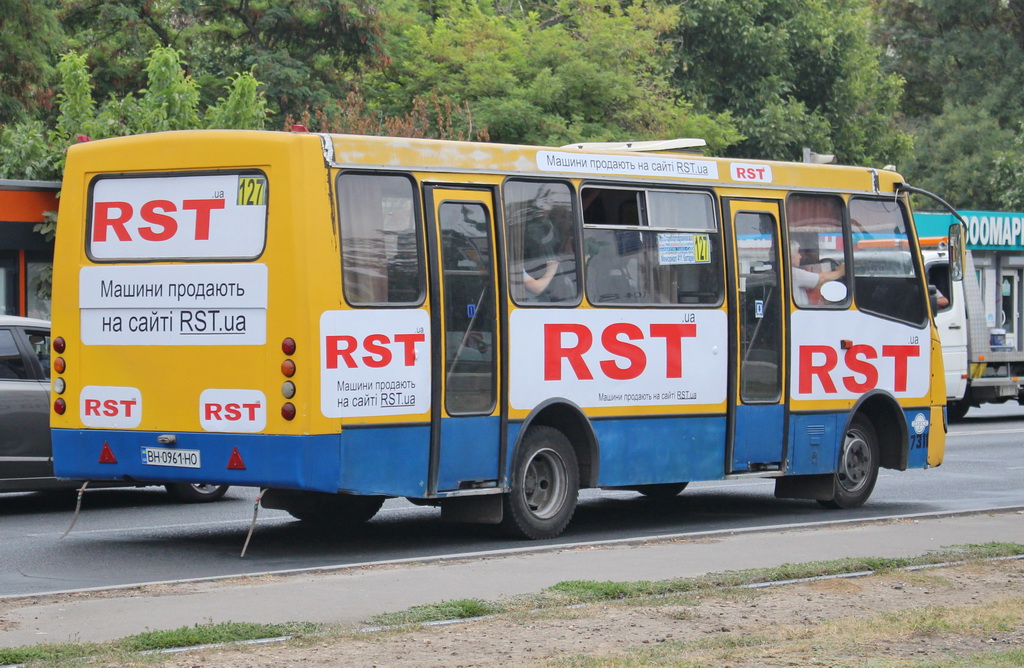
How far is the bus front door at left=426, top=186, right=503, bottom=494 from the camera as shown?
11.0 meters

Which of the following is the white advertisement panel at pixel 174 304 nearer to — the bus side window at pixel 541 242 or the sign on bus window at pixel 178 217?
Answer: the sign on bus window at pixel 178 217

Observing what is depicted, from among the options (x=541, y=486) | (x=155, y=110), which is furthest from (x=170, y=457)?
(x=155, y=110)

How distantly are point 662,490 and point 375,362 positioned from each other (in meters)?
5.11

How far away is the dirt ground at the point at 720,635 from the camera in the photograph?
23.3ft

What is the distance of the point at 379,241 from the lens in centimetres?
1073

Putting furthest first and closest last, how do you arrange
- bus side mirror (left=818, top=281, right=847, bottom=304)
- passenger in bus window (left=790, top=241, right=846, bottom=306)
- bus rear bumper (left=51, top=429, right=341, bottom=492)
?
bus side mirror (left=818, top=281, right=847, bottom=304)
passenger in bus window (left=790, top=241, right=846, bottom=306)
bus rear bumper (left=51, top=429, right=341, bottom=492)

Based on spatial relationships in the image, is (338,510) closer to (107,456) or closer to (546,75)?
(107,456)

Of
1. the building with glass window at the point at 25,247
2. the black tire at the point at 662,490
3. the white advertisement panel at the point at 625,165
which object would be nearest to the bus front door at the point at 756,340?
the white advertisement panel at the point at 625,165

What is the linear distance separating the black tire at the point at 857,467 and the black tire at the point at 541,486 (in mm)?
3211

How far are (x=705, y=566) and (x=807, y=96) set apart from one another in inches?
1468

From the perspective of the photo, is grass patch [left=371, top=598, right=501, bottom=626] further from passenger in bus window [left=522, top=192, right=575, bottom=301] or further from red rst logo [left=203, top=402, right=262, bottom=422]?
passenger in bus window [left=522, top=192, right=575, bottom=301]

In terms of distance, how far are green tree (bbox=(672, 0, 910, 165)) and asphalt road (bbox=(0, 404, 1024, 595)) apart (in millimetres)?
25186

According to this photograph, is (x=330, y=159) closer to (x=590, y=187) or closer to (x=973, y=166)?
(x=590, y=187)

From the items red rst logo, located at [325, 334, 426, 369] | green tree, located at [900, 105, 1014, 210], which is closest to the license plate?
red rst logo, located at [325, 334, 426, 369]
